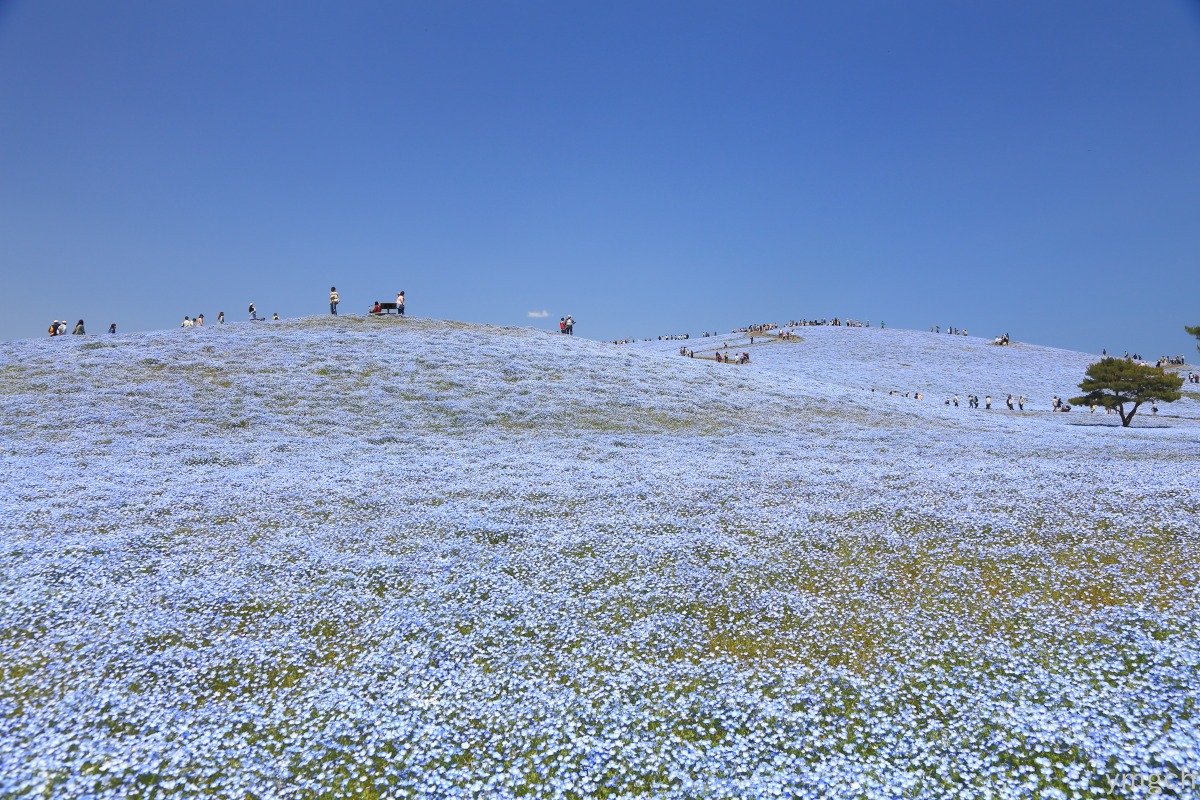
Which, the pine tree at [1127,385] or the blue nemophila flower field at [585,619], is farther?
the pine tree at [1127,385]

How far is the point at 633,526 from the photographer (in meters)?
15.9

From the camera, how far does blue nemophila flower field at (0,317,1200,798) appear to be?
26.6 ft

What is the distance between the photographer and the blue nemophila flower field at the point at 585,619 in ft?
26.6

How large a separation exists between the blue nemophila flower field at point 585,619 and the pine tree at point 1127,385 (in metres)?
20.5

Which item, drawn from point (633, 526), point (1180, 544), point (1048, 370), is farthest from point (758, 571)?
point (1048, 370)

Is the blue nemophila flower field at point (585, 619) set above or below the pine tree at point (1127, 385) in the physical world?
below

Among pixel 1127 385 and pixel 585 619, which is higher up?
pixel 1127 385

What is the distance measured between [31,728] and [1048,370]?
92616mm

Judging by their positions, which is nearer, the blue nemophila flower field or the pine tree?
the blue nemophila flower field

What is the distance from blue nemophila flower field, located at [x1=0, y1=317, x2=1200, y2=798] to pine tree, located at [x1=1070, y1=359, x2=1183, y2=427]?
2053cm

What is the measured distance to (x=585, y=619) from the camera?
1152cm

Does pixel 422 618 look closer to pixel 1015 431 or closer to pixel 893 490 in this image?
pixel 893 490

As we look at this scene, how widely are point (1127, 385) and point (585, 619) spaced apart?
47655mm

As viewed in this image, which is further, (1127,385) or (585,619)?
(1127,385)
